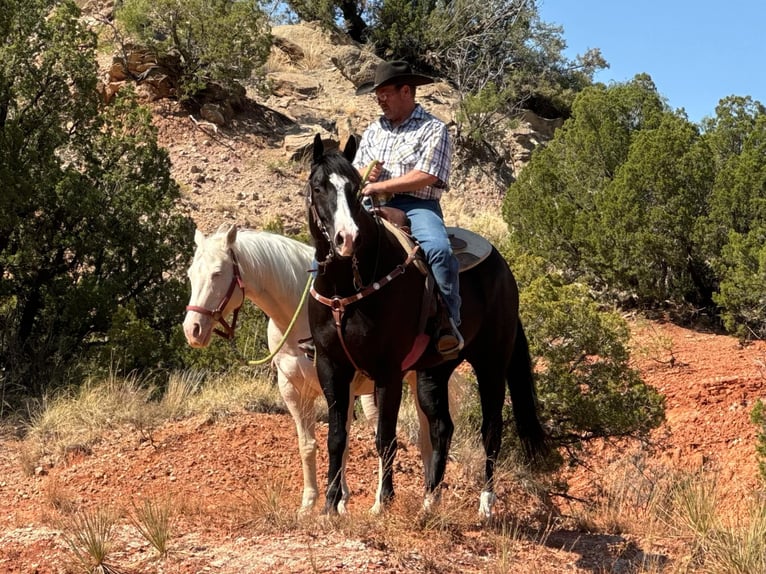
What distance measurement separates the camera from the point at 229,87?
22406 mm

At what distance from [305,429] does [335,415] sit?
96 centimetres

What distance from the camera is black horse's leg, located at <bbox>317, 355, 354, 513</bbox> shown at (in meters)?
5.09

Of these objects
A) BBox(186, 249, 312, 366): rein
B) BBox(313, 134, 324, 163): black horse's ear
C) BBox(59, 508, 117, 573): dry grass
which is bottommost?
BBox(59, 508, 117, 573): dry grass

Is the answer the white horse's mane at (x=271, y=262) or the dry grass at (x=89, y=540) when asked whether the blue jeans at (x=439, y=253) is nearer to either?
the white horse's mane at (x=271, y=262)

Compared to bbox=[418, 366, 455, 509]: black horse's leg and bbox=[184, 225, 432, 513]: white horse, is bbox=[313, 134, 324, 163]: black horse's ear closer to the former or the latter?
bbox=[184, 225, 432, 513]: white horse

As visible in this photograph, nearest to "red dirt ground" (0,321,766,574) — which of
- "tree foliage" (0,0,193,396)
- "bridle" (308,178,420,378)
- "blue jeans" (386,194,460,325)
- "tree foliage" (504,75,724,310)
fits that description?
"bridle" (308,178,420,378)

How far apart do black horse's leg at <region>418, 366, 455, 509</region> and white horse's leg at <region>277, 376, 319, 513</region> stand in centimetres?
80

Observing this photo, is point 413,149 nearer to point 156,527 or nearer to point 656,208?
point 156,527

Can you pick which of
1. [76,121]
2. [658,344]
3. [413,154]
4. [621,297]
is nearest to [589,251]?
[621,297]

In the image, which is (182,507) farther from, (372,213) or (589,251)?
(589,251)

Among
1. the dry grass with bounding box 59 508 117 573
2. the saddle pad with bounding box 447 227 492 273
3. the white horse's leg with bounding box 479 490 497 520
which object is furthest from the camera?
the saddle pad with bounding box 447 227 492 273

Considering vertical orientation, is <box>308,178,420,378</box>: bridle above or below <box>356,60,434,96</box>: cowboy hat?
below

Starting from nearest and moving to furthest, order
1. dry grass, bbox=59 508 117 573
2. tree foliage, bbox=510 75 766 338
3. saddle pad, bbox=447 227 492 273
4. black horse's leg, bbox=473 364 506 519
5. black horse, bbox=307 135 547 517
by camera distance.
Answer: dry grass, bbox=59 508 117 573
black horse, bbox=307 135 547 517
saddle pad, bbox=447 227 492 273
black horse's leg, bbox=473 364 506 519
tree foliage, bbox=510 75 766 338

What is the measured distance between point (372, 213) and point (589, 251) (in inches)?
431
